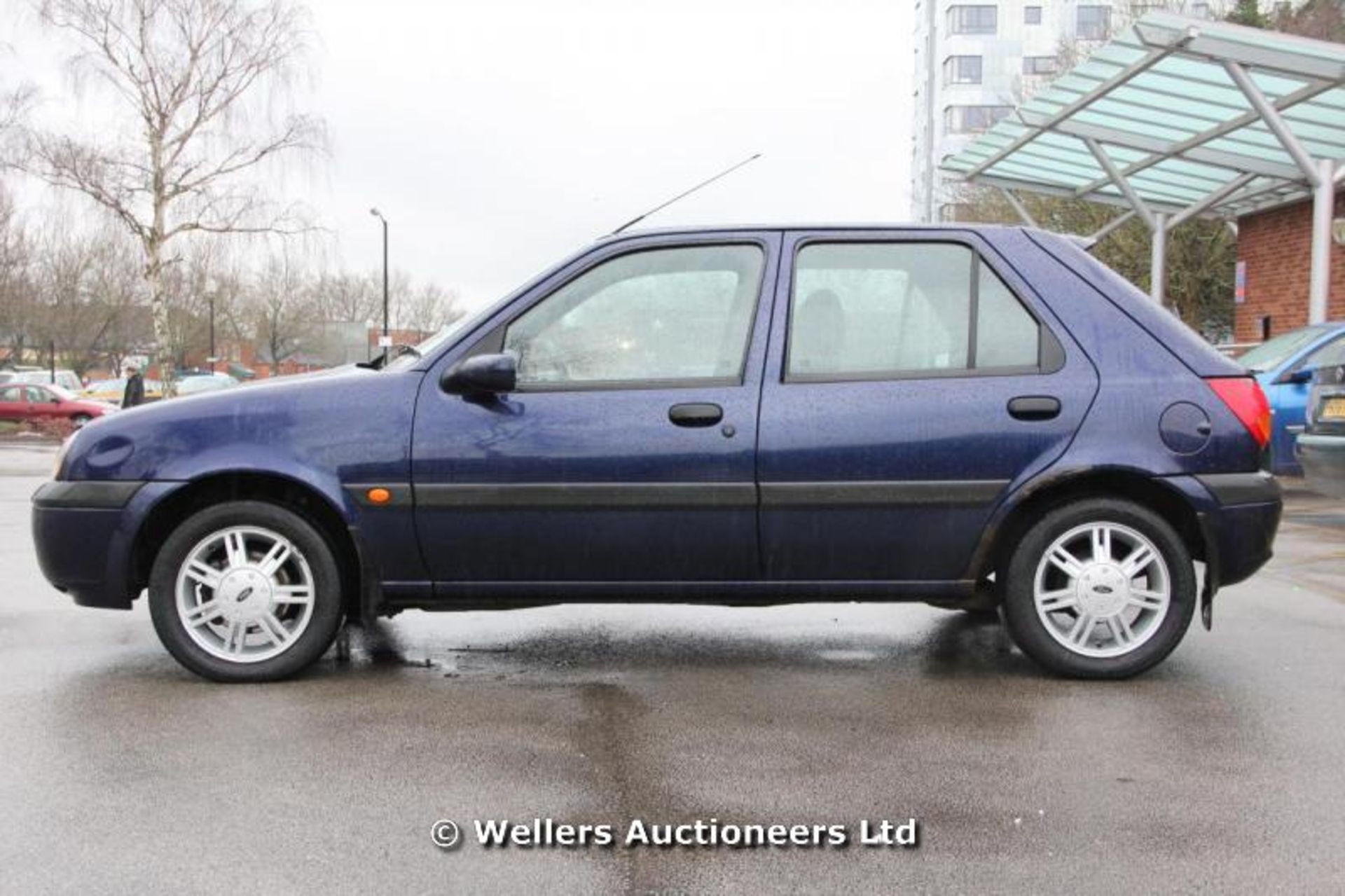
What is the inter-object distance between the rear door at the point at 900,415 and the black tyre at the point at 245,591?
1657 millimetres

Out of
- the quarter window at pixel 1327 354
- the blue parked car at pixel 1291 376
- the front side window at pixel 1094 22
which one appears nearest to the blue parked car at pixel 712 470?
the blue parked car at pixel 1291 376

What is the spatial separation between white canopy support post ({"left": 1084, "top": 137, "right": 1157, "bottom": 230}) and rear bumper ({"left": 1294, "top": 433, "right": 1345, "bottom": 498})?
9845 millimetres

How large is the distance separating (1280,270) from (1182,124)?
3944mm

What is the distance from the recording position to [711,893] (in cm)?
269

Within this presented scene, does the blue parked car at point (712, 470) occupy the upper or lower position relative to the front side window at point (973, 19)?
lower

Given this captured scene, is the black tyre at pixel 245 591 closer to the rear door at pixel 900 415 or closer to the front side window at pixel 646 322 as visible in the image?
the front side window at pixel 646 322

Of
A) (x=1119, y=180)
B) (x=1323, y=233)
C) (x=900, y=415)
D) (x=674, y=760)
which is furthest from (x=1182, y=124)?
(x=674, y=760)

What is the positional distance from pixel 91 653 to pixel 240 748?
5.49 ft

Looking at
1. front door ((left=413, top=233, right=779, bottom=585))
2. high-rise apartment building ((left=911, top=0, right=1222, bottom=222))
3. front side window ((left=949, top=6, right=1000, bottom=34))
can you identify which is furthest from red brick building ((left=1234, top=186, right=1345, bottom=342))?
front side window ((left=949, top=6, right=1000, bottom=34))

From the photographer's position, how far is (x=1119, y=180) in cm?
1758

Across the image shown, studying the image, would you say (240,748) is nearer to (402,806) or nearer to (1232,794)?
(402,806)

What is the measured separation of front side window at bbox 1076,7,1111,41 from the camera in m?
35.4

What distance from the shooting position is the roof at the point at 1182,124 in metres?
12.8

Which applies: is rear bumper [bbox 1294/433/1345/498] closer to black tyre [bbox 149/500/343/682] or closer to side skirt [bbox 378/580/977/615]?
side skirt [bbox 378/580/977/615]
